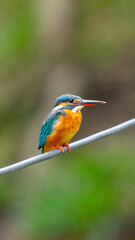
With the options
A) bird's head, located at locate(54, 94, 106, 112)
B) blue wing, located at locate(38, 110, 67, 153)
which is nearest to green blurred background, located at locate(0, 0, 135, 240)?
blue wing, located at locate(38, 110, 67, 153)

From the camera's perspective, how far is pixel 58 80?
608 centimetres

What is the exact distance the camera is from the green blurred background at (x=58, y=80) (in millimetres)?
4992

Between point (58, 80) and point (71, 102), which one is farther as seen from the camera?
point (58, 80)

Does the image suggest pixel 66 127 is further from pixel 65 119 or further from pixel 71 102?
pixel 71 102

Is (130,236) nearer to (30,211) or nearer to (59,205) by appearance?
(59,205)

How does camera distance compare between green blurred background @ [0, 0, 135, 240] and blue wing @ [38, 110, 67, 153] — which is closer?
blue wing @ [38, 110, 67, 153]

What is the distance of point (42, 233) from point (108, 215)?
2.28ft

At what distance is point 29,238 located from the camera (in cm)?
440

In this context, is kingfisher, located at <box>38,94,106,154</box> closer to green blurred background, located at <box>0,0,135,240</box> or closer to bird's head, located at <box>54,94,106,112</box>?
bird's head, located at <box>54,94,106,112</box>

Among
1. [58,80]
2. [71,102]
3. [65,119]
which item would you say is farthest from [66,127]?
[58,80]

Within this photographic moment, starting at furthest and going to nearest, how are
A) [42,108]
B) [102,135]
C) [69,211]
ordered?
[42,108], [69,211], [102,135]

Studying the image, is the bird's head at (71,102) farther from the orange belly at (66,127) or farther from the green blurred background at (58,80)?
the green blurred background at (58,80)

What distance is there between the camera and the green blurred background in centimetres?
499

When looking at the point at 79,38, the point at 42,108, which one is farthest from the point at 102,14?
the point at 42,108
